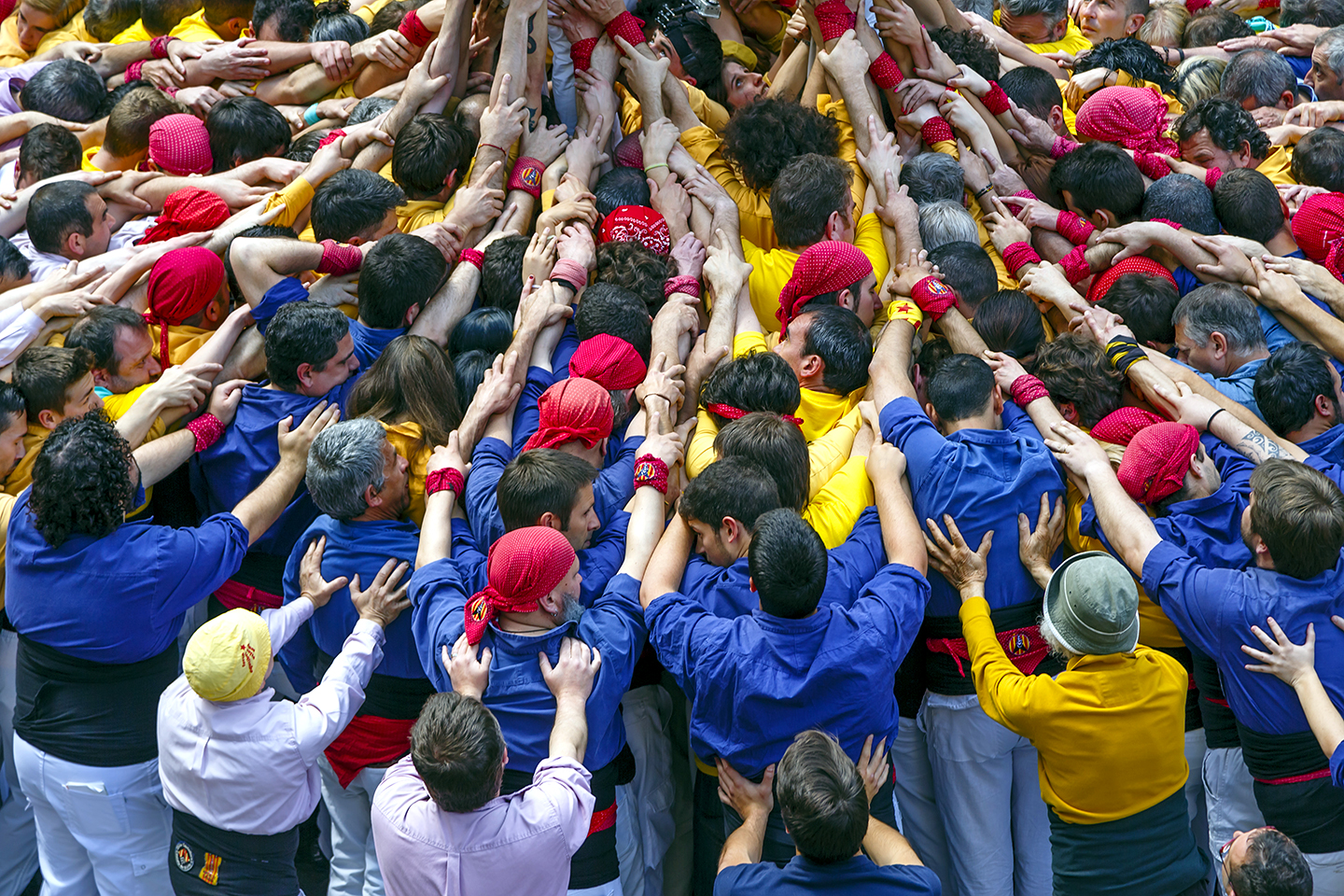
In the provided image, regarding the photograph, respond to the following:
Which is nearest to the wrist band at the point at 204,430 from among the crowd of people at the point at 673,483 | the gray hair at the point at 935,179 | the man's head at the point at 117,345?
the crowd of people at the point at 673,483

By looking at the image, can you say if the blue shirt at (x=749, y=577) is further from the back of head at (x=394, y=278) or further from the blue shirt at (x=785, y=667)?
the back of head at (x=394, y=278)

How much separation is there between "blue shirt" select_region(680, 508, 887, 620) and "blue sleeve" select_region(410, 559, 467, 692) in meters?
0.76

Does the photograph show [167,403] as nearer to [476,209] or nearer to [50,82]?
[476,209]

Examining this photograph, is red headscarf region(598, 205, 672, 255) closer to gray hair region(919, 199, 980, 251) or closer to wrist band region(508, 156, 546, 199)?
wrist band region(508, 156, 546, 199)

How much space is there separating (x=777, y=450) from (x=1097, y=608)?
3.78 ft

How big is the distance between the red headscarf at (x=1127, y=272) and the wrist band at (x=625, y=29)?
2.63m

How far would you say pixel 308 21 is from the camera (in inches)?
277

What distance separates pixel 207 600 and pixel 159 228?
1943 millimetres

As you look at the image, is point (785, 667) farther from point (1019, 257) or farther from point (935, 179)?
point (935, 179)

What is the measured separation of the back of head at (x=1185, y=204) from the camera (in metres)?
5.19

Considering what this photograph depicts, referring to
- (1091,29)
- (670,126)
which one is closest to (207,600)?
(670,126)

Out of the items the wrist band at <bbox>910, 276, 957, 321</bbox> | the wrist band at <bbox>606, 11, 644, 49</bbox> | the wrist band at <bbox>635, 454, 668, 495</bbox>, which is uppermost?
the wrist band at <bbox>606, 11, 644, 49</bbox>

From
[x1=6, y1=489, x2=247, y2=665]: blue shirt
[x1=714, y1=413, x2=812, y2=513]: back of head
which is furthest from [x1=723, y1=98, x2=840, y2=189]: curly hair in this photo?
[x1=6, y1=489, x2=247, y2=665]: blue shirt

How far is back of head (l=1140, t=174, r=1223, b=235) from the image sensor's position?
5.19m
